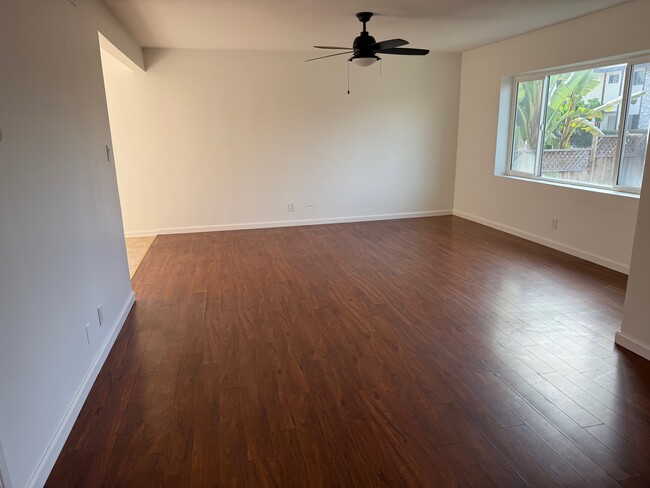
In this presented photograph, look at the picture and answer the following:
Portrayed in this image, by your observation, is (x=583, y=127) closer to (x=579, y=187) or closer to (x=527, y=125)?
(x=579, y=187)

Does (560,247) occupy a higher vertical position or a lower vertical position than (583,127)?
lower

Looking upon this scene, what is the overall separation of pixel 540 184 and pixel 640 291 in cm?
286

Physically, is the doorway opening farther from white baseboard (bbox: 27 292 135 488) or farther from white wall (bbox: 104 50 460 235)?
white baseboard (bbox: 27 292 135 488)

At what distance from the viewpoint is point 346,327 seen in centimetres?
326

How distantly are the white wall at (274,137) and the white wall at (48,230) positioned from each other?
2.87 m

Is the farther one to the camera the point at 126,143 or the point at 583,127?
the point at 126,143

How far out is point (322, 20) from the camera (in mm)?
4402

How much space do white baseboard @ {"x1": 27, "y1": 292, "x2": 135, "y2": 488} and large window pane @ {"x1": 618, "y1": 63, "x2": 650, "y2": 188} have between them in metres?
4.80

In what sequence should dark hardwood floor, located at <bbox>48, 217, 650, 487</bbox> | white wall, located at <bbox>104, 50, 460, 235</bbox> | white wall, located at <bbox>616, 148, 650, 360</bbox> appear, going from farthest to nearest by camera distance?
white wall, located at <bbox>104, 50, 460, 235</bbox>
white wall, located at <bbox>616, 148, 650, 360</bbox>
dark hardwood floor, located at <bbox>48, 217, 650, 487</bbox>

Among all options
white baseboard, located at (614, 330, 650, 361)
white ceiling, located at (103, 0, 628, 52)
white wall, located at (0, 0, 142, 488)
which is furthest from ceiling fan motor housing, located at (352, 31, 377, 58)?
white baseboard, located at (614, 330, 650, 361)

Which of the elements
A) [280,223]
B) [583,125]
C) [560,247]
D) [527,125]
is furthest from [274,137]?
[560,247]

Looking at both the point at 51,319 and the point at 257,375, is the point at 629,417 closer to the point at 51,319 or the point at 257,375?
the point at 257,375

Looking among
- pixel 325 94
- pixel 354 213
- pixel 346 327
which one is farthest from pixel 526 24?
pixel 346 327

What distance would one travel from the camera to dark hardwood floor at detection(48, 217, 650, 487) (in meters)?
1.90
